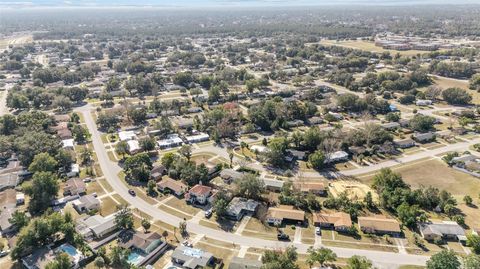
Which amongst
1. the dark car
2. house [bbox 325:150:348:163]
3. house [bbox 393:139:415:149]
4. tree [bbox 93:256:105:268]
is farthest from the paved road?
house [bbox 393:139:415:149]

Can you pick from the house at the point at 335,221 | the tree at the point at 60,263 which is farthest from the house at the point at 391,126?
the tree at the point at 60,263

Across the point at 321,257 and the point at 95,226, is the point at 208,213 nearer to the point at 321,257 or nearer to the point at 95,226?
the point at 95,226

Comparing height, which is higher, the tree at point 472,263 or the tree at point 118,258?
the tree at point 472,263

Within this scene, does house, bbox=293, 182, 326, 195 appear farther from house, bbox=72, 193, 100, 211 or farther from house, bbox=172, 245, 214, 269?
house, bbox=72, 193, 100, 211

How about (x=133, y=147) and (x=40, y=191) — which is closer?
(x=40, y=191)

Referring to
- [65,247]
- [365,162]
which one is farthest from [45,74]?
[365,162]

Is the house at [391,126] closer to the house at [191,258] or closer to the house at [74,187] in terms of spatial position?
the house at [191,258]

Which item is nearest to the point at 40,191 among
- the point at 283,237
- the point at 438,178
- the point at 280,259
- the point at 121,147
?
the point at 121,147
